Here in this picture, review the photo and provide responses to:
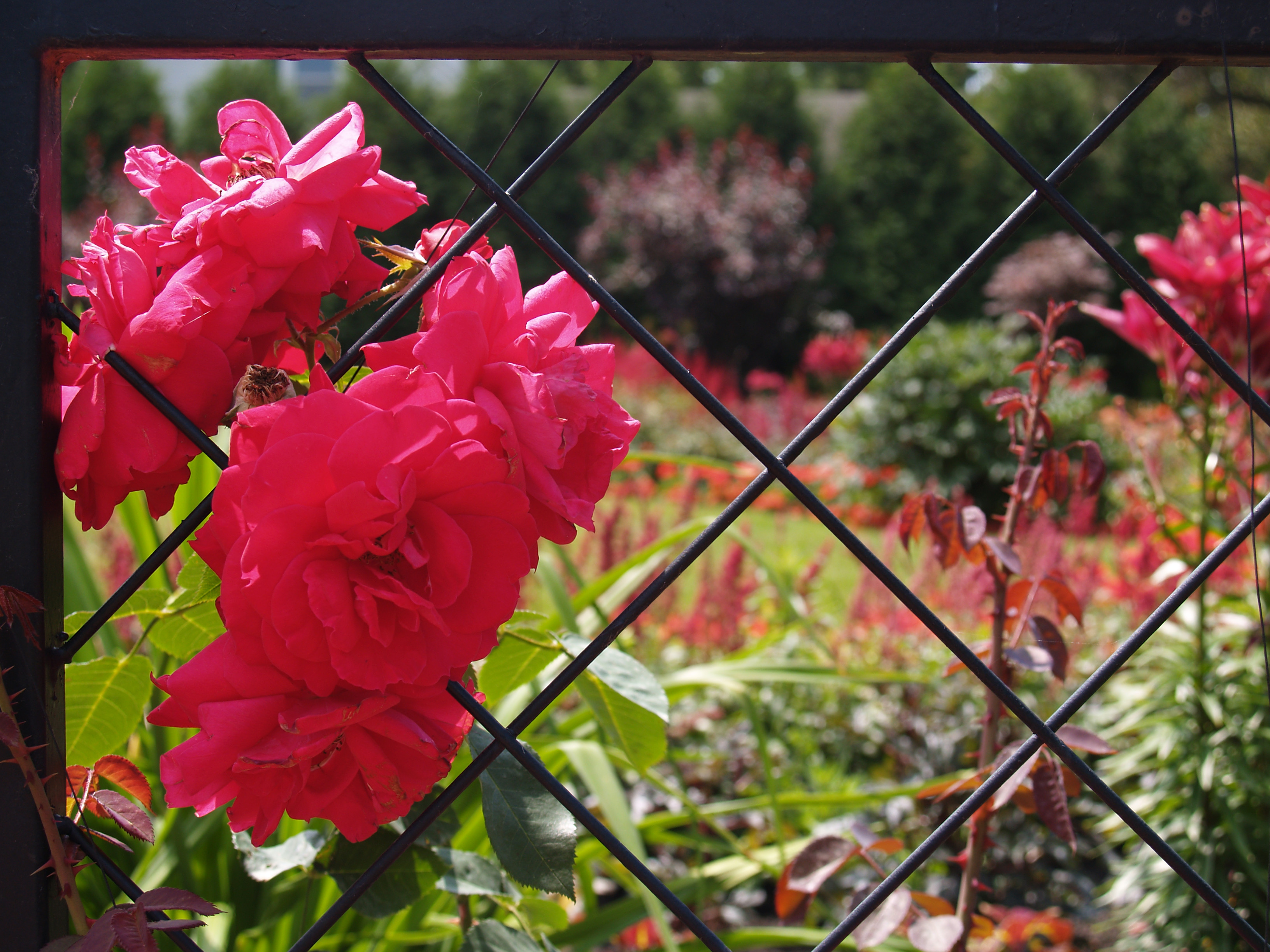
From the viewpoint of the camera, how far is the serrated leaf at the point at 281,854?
655 millimetres

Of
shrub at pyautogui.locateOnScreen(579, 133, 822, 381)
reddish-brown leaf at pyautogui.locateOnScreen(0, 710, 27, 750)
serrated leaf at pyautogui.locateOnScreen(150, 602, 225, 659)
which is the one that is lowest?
reddish-brown leaf at pyautogui.locateOnScreen(0, 710, 27, 750)

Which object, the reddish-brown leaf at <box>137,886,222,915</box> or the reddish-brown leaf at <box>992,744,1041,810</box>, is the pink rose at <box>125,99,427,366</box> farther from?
the reddish-brown leaf at <box>992,744,1041,810</box>

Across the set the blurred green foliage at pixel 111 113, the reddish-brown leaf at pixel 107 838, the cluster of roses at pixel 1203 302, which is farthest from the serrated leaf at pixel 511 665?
the blurred green foliage at pixel 111 113

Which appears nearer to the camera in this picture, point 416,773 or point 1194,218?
point 416,773

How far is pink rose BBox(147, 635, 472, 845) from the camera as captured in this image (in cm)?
40

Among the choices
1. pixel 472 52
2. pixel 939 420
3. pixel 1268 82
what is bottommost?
pixel 472 52

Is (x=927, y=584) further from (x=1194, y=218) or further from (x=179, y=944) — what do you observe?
(x=179, y=944)

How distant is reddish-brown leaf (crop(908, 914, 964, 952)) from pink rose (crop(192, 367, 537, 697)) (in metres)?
0.53

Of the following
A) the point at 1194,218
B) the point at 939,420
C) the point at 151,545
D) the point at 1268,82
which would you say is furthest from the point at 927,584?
the point at 1268,82

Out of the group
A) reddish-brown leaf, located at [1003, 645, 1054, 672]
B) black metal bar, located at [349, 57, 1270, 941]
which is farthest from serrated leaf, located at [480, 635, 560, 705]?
reddish-brown leaf, located at [1003, 645, 1054, 672]

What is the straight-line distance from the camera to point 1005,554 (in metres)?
0.80

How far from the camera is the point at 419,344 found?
0.41 meters

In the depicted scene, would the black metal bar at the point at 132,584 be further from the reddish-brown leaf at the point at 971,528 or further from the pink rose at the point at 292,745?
the reddish-brown leaf at the point at 971,528

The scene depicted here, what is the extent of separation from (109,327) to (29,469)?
0.34 ft
